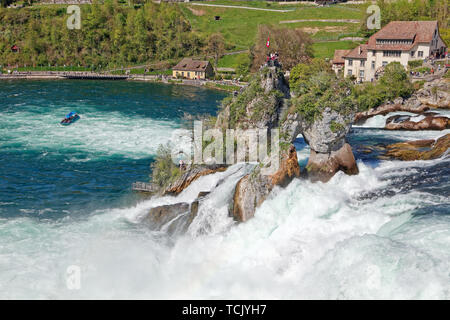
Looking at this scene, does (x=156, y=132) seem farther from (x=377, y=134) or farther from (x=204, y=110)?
(x=377, y=134)

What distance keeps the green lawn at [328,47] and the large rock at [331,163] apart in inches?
3440

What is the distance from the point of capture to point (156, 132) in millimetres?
77562

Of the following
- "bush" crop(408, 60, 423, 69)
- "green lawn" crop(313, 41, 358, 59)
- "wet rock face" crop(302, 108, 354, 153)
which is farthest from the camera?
"green lawn" crop(313, 41, 358, 59)

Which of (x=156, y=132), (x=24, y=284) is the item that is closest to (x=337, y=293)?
(x=24, y=284)

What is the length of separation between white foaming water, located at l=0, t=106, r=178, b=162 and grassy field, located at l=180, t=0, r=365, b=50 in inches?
3173

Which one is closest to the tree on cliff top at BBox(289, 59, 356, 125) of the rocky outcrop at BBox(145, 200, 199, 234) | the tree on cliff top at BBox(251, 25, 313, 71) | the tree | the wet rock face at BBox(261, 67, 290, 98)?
the wet rock face at BBox(261, 67, 290, 98)

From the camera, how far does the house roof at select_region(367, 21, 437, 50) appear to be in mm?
97375

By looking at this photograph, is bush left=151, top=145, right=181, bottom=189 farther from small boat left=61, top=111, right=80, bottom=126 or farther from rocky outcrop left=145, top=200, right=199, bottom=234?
small boat left=61, top=111, right=80, bottom=126

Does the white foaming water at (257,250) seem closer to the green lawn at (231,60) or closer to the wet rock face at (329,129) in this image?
the wet rock face at (329,129)

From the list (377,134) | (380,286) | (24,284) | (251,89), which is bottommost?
(24,284)

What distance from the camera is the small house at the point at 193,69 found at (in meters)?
137

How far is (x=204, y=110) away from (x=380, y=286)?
71.4 meters

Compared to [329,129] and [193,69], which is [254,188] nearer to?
[329,129]

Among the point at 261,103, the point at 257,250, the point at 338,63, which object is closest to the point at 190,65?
the point at 338,63
